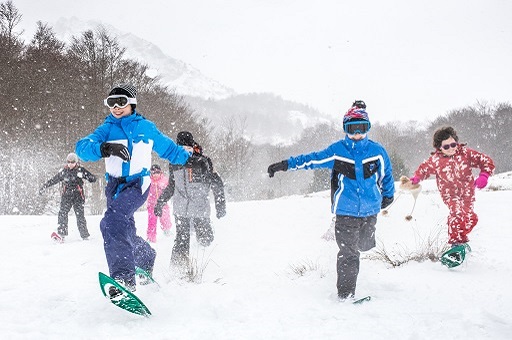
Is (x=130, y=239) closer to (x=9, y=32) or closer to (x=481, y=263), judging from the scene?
(x=481, y=263)

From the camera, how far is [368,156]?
3367 millimetres

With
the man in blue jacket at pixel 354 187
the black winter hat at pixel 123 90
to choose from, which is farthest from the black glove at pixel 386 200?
the black winter hat at pixel 123 90

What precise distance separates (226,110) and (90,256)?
140 m

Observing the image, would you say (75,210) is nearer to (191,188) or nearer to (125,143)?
(191,188)

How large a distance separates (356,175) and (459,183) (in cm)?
186

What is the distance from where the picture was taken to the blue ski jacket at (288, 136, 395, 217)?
3322 millimetres

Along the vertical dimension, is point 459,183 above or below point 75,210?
above

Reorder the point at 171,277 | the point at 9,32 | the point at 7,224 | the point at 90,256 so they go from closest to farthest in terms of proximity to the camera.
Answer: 1. the point at 171,277
2. the point at 90,256
3. the point at 7,224
4. the point at 9,32

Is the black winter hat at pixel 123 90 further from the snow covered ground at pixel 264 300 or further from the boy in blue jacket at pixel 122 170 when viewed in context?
the snow covered ground at pixel 264 300

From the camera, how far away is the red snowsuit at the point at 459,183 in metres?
4.30

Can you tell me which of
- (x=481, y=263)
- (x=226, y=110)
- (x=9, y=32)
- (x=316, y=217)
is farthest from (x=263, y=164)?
(x=226, y=110)

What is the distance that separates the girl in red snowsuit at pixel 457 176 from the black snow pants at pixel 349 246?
150 centimetres

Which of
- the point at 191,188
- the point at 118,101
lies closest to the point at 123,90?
the point at 118,101

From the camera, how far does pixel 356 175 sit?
11.0 feet
